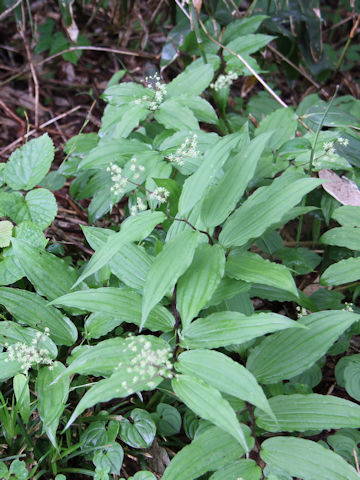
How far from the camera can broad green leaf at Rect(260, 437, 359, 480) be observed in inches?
56.3

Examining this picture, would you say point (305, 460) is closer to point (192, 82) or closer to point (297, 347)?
point (297, 347)

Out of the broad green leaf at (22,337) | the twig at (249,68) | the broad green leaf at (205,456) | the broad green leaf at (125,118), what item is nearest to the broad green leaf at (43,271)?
the broad green leaf at (22,337)

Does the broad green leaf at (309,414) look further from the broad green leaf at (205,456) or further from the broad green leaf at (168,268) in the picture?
the broad green leaf at (168,268)

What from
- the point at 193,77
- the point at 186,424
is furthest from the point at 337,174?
the point at 186,424

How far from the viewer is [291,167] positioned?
2244mm

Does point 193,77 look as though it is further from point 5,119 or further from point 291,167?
point 5,119

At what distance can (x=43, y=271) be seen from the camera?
1984 millimetres

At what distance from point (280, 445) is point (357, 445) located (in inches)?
21.4

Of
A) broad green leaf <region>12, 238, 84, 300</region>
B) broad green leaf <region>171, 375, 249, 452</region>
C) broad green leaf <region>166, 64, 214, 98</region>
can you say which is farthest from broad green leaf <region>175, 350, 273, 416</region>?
broad green leaf <region>166, 64, 214, 98</region>

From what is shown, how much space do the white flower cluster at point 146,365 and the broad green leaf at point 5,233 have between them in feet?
3.15

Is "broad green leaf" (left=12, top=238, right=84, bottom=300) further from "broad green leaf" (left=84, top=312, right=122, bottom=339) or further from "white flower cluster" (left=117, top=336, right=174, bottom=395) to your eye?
"white flower cluster" (left=117, top=336, right=174, bottom=395)

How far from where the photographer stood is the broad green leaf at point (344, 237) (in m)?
2.05

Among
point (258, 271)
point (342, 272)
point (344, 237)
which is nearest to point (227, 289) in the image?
point (258, 271)

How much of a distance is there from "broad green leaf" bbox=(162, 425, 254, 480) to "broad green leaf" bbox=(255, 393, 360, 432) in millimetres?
105
